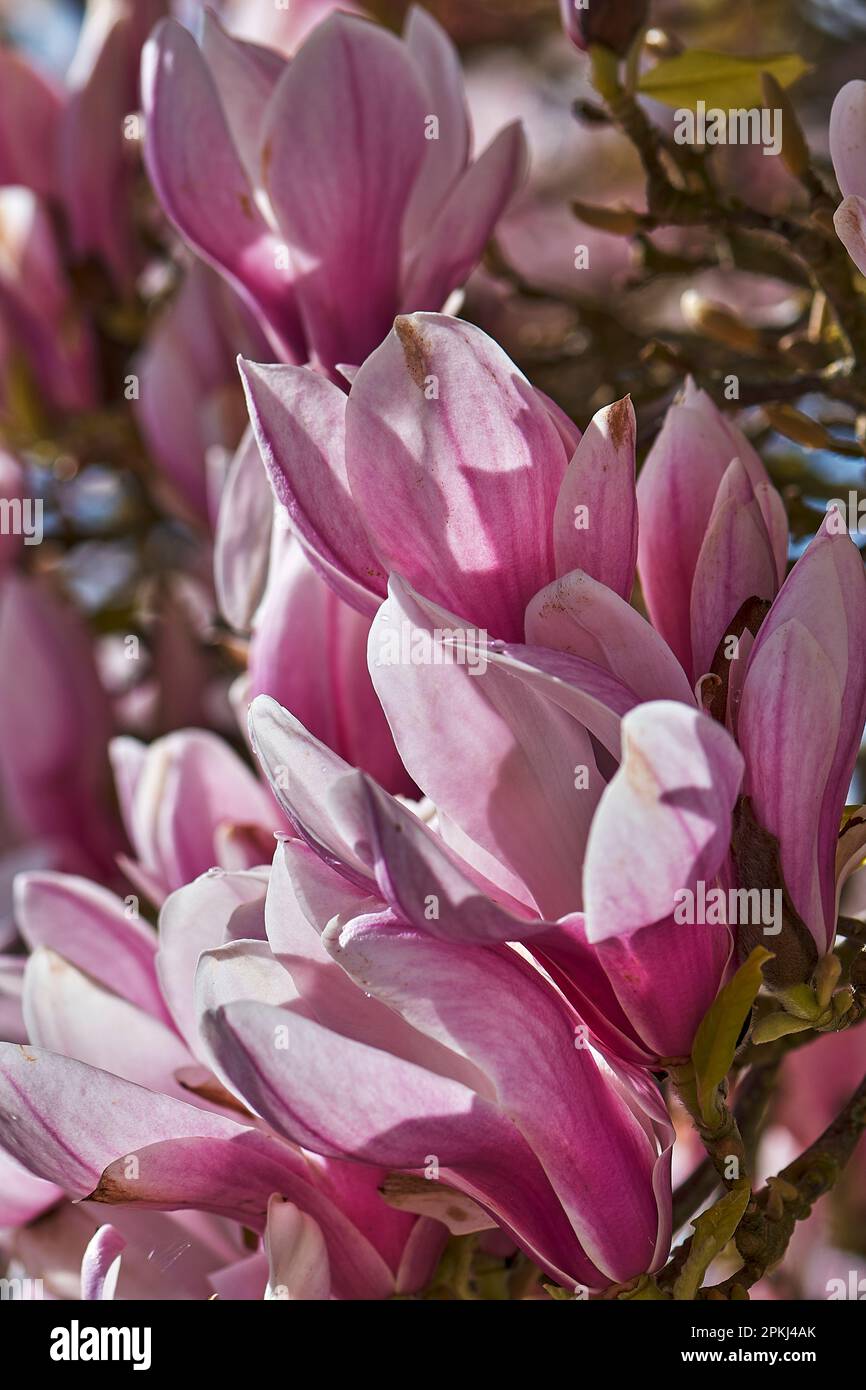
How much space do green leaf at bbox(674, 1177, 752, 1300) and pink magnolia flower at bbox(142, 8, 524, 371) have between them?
0.87 ft

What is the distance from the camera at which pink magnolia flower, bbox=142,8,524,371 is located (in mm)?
433

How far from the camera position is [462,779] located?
0.99 ft

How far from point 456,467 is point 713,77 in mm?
213

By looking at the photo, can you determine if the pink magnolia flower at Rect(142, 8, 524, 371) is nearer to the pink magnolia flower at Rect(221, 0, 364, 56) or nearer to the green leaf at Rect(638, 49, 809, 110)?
the green leaf at Rect(638, 49, 809, 110)

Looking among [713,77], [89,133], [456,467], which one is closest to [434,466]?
[456,467]

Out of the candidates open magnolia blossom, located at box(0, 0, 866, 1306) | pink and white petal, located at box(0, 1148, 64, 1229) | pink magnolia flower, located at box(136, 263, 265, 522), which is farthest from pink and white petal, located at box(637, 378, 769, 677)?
pink magnolia flower, located at box(136, 263, 265, 522)

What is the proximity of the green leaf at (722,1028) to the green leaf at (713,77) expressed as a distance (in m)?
0.28

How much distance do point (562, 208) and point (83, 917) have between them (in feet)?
3.91

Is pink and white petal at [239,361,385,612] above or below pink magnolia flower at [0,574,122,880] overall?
above

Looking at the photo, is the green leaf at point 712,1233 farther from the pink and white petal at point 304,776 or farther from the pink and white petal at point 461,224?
the pink and white petal at point 461,224

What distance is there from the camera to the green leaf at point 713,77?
17.8 inches

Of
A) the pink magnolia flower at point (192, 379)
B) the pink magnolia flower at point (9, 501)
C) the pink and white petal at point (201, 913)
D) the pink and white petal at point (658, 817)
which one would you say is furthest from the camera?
the pink magnolia flower at point (9, 501)

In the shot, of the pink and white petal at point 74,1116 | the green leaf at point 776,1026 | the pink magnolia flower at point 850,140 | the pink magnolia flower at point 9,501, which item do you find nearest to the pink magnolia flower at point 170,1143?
the pink and white petal at point 74,1116

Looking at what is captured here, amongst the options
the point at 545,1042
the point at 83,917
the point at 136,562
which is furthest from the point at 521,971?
the point at 136,562
